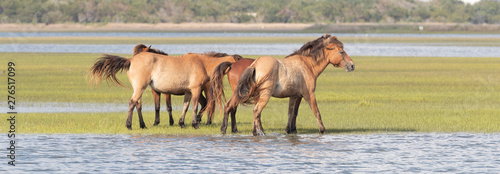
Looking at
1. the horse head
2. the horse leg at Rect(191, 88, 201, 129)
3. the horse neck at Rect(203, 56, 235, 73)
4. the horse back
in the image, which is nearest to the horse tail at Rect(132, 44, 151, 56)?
the horse neck at Rect(203, 56, 235, 73)

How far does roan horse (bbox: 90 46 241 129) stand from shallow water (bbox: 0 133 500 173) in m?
1.17

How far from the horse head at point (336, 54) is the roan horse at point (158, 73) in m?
2.44

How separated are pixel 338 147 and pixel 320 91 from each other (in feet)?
40.8

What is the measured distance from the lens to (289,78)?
52.9ft

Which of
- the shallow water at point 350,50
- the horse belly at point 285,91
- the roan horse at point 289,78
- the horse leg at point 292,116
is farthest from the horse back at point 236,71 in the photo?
the shallow water at point 350,50

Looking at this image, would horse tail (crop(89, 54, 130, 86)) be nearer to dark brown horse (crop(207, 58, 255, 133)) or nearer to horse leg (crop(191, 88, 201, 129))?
horse leg (crop(191, 88, 201, 129))

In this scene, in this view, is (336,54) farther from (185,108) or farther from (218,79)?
(185,108)

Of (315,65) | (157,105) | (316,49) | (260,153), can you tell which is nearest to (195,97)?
(157,105)

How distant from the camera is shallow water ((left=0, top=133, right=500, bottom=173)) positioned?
1267 centimetres

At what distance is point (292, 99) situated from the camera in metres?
16.7

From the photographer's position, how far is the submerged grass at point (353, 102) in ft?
57.9

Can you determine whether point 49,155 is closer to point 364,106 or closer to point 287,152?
point 287,152

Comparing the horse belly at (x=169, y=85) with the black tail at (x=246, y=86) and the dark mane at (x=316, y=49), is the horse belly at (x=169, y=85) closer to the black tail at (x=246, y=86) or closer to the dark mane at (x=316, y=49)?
the black tail at (x=246, y=86)

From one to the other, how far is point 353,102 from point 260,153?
10.0 m
